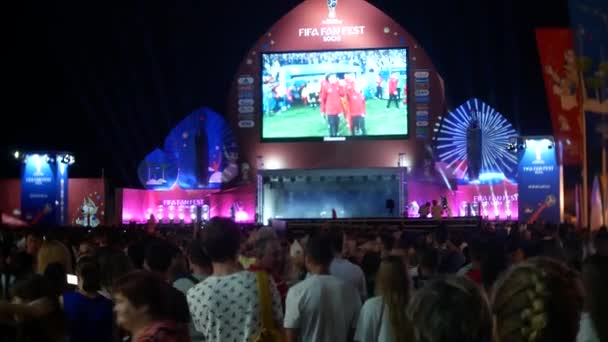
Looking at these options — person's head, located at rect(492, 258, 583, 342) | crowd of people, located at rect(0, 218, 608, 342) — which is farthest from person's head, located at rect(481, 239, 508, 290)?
person's head, located at rect(492, 258, 583, 342)

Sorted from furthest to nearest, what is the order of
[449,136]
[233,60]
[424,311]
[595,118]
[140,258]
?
1. [233,60]
2. [449,136]
3. [595,118]
4. [140,258]
5. [424,311]

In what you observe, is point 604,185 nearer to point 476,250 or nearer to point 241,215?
point 241,215

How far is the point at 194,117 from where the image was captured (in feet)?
112

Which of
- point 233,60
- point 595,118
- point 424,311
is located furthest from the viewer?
point 233,60

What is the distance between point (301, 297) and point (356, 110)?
27.7 metres

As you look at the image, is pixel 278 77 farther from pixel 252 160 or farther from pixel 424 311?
pixel 424 311

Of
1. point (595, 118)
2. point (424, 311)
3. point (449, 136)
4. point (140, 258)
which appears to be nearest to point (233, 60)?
point (449, 136)

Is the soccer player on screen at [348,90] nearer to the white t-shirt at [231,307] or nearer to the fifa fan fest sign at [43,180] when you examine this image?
the fifa fan fest sign at [43,180]

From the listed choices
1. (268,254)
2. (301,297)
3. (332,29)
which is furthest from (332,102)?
(301,297)

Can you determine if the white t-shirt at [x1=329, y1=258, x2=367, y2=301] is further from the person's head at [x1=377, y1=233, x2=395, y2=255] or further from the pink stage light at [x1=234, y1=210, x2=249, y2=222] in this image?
the pink stage light at [x1=234, y1=210, x2=249, y2=222]

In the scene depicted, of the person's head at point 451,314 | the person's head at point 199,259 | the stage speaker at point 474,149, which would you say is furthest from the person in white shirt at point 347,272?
the stage speaker at point 474,149

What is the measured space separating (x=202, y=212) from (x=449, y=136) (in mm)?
9303

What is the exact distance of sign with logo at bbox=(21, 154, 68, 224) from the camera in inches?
1153

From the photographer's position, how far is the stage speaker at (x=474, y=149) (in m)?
32.0
